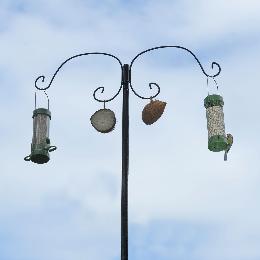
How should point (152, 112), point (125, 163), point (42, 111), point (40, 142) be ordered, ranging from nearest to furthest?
point (125, 163) < point (152, 112) < point (40, 142) < point (42, 111)

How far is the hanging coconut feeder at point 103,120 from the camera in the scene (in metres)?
7.26

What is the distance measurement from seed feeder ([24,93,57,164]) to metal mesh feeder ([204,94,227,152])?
196 centimetres

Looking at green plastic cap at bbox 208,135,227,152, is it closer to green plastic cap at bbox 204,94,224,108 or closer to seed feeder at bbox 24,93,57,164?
green plastic cap at bbox 204,94,224,108

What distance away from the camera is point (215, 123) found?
732cm

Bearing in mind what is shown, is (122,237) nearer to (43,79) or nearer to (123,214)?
(123,214)

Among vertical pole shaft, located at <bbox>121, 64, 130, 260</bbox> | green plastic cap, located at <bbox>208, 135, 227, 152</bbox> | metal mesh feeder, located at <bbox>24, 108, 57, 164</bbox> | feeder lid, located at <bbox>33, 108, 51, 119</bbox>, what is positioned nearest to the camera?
vertical pole shaft, located at <bbox>121, 64, 130, 260</bbox>

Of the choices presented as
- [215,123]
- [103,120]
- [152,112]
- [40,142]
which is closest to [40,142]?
[40,142]

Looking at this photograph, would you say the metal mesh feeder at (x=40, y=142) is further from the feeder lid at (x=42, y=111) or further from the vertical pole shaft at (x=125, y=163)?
the vertical pole shaft at (x=125, y=163)

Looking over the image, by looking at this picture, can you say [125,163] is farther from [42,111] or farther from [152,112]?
[42,111]

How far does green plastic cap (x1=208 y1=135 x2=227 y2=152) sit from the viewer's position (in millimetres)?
7364

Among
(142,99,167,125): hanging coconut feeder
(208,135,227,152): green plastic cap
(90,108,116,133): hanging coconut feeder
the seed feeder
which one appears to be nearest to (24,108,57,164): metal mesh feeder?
the seed feeder

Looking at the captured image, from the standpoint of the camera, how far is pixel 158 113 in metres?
7.26

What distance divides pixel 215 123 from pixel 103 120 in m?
1.35

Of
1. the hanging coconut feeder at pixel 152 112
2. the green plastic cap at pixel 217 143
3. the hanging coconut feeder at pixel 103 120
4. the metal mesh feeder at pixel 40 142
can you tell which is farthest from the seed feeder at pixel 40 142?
the green plastic cap at pixel 217 143
